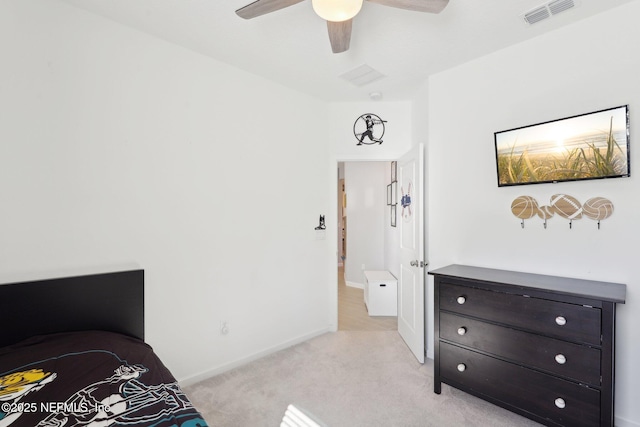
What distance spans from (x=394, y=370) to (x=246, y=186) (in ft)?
7.25

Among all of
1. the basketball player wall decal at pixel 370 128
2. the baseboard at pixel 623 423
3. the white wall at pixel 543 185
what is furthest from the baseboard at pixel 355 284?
the baseboard at pixel 623 423

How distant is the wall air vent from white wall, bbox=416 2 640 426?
0.26 metres

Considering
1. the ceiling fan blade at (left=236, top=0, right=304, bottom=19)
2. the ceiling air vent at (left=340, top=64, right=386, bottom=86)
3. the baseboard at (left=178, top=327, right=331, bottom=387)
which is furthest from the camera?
the ceiling air vent at (left=340, top=64, right=386, bottom=86)

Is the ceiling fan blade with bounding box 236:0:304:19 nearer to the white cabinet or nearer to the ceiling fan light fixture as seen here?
the ceiling fan light fixture

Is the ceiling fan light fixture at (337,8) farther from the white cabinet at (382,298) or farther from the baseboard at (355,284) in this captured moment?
the baseboard at (355,284)

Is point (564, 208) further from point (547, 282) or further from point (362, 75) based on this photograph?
point (362, 75)

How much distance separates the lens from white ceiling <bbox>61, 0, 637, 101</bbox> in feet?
6.67

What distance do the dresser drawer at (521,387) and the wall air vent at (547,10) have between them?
238 centimetres

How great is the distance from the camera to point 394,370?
277 centimetres

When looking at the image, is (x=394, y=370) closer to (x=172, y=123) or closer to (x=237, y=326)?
(x=237, y=326)

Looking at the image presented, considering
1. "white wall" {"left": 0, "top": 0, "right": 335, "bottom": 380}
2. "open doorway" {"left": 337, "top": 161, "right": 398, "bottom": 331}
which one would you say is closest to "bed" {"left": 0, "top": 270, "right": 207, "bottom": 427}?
"white wall" {"left": 0, "top": 0, "right": 335, "bottom": 380}

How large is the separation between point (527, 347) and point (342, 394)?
136cm

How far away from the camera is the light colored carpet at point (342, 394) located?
2090mm

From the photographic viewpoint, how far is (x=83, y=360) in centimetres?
153
